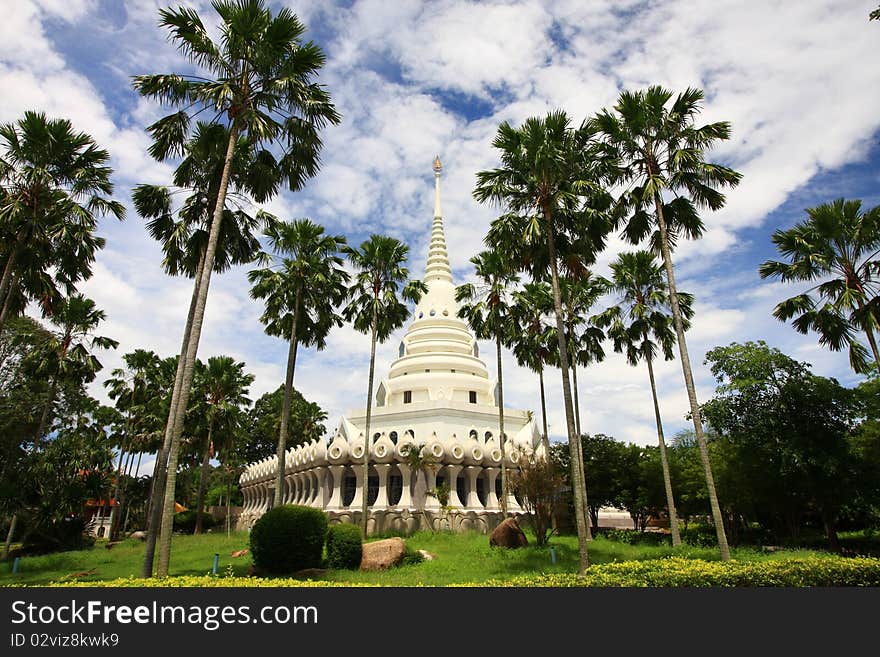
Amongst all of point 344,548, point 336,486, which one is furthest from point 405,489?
point 344,548

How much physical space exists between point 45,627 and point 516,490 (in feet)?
75.0

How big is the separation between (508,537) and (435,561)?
13.6ft

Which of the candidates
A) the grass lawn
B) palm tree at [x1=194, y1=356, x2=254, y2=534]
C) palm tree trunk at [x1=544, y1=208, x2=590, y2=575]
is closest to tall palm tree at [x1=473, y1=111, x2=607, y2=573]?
palm tree trunk at [x1=544, y1=208, x2=590, y2=575]

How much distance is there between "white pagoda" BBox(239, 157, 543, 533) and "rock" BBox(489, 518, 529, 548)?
7.35 m

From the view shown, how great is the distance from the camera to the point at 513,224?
19172mm

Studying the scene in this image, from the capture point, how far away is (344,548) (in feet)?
64.8

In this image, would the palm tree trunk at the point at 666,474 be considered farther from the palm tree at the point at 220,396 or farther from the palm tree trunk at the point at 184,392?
the palm tree at the point at 220,396

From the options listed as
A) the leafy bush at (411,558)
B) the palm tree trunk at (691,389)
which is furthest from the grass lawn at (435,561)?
the palm tree trunk at (691,389)

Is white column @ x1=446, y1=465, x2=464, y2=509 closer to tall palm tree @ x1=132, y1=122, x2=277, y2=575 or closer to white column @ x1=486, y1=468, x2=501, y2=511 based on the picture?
white column @ x1=486, y1=468, x2=501, y2=511

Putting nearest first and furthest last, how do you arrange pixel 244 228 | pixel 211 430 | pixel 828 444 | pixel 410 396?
pixel 244 228 < pixel 828 444 < pixel 211 430 < pixel 410 396

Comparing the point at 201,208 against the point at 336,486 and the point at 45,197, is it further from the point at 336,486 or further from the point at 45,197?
the point at 336,486

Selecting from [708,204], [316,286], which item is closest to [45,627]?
[316,286]

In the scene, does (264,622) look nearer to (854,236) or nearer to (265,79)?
(265,79)

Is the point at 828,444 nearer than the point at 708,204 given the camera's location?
No
